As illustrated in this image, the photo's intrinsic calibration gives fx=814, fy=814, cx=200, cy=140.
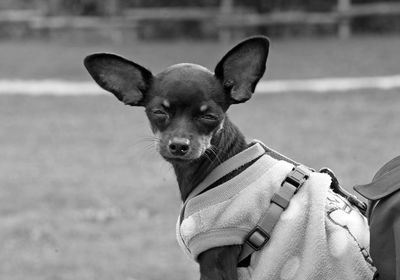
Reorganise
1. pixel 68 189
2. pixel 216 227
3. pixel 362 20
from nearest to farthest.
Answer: pixel 216 227
pixel 68 189
pixel 362 20

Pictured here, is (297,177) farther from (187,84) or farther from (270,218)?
(187,84)

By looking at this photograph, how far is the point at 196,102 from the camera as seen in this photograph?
354 centimetres

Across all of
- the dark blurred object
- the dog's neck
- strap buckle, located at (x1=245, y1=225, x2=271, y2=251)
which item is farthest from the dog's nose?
the dark blurred object

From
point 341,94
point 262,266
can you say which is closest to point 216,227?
point 262,266

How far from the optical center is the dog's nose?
347 centimetres

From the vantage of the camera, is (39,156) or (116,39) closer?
(39,156)

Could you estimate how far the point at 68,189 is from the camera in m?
7.69

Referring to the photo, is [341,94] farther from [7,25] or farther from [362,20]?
[7,25]

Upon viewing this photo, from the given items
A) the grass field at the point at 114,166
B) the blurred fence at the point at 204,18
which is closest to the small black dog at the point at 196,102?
the grass field at the point at 114,166

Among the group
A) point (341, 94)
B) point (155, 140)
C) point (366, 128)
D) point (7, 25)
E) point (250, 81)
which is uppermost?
point (250, 81)

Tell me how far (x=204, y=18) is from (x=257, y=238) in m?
21.2

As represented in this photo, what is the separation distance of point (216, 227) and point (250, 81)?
0.69 meters

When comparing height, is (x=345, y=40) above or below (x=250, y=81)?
below

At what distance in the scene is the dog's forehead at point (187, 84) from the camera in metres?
3.54
